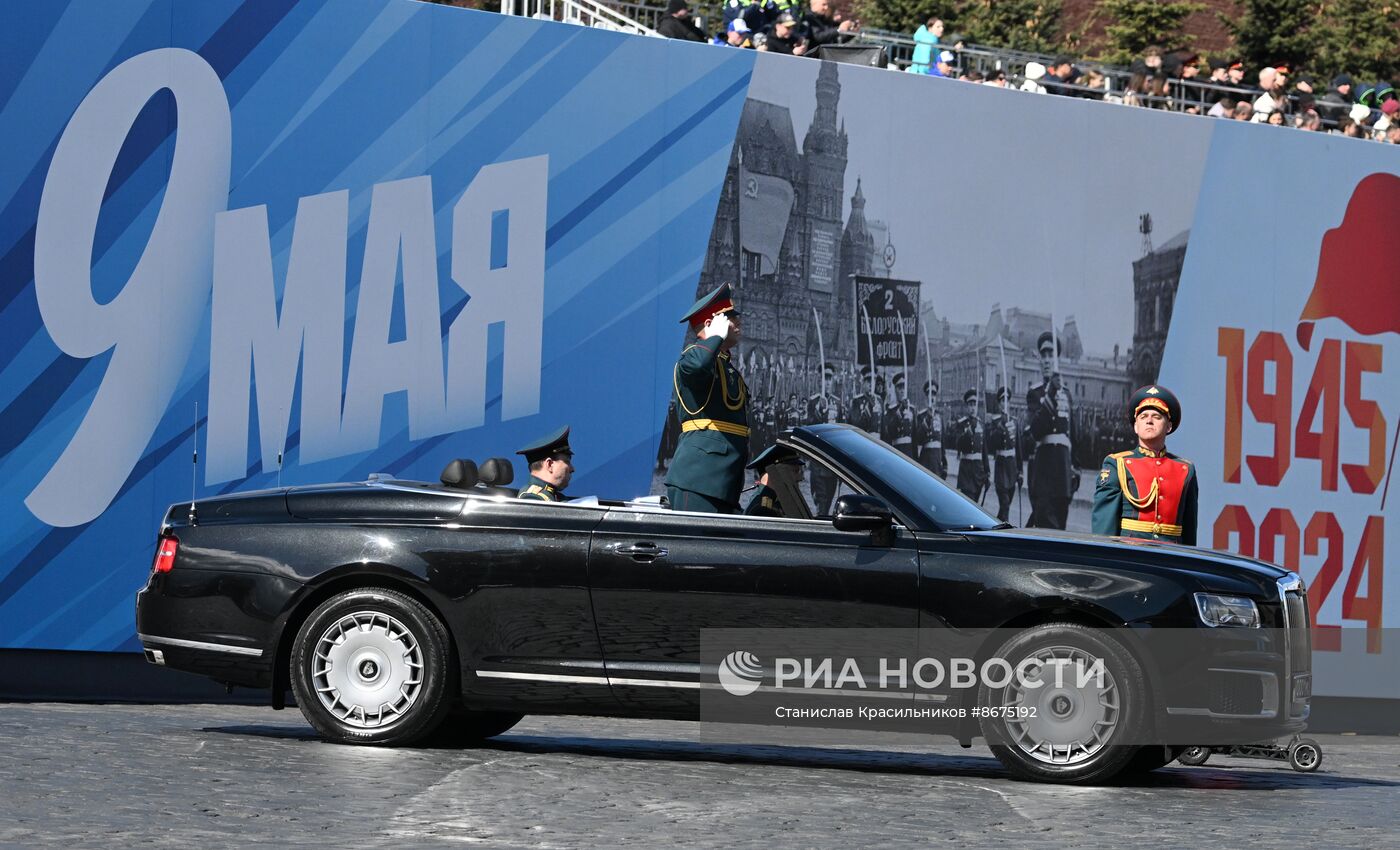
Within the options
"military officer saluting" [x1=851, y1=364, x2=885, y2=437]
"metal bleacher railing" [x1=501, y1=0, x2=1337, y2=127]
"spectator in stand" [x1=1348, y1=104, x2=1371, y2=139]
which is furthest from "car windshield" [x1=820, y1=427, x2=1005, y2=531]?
"spectator in stand" [x1=1348, y1=104, x2=1371, y2=139]

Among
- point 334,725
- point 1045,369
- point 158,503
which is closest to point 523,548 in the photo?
point 334,725

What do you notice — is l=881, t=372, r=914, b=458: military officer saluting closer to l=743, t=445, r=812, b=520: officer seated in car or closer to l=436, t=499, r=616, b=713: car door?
l=743, t=445, r=812, b=520: officer seated in car

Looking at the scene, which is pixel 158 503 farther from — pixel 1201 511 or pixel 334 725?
pixel 1201 511

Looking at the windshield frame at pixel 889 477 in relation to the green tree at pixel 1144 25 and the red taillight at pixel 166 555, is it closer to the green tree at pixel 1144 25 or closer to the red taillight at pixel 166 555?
the red taillight at pixel 166 555

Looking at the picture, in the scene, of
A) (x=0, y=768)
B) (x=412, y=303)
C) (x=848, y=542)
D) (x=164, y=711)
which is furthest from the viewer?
(x=412, y=303)

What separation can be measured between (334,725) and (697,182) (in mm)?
7887

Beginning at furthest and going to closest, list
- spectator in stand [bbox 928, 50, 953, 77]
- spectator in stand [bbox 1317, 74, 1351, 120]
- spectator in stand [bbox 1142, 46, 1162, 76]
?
spectator in stand [bbox 1317, 74, 1351, 120] → spectator in stand [bbox 1142, 46, 1162, 76] → spectator in stand [bbox 928, 50, 953, 77]

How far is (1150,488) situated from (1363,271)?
1021 centimetres

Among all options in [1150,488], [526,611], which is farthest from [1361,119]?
[526,611]

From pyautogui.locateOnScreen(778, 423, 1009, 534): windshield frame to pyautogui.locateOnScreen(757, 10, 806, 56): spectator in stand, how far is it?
8.68 m

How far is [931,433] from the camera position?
16.8 m

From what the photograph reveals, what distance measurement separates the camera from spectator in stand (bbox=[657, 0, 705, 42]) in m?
16.9

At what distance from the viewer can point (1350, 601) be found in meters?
18.7

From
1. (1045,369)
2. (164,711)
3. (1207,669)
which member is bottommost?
(164,711)
